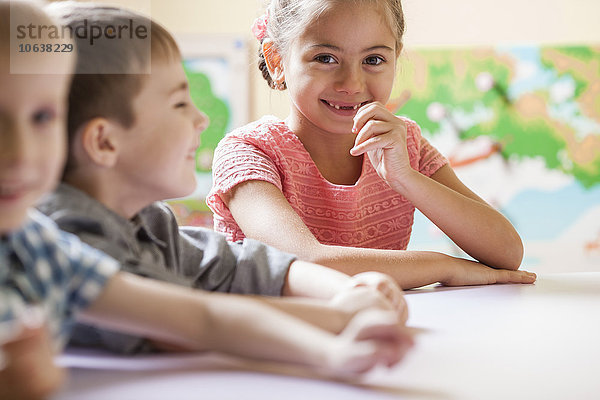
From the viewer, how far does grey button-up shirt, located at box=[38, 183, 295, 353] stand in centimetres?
57

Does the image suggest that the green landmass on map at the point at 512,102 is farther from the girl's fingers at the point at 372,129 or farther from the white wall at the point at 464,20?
the girl's fingers at the point at 372,129

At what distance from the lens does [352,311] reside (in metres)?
0.60

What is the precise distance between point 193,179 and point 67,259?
23 centimetres

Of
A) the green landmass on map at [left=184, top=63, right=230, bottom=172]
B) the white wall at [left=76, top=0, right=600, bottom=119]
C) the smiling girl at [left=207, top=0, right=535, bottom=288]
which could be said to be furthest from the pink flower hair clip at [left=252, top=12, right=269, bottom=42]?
the green landmass on map at [left=184, top=63, right=230, bottom=172]

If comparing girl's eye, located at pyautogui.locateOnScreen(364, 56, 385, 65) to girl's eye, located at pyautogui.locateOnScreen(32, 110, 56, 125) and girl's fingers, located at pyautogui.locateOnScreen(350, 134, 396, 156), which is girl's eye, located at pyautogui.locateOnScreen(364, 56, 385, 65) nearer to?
girl's fingers, located at pyautogui.locateOnScreen(350, 134, 396, 156)

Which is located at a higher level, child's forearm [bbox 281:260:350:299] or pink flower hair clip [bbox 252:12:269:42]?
pink flower hair clip [bbox 252:12:269:42]

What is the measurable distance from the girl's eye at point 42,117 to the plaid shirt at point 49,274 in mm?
71

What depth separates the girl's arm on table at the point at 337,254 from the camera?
0.94 metres

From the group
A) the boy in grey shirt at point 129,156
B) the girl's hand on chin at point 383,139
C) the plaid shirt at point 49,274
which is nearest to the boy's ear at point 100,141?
the boy in grey shirt at point 129,156

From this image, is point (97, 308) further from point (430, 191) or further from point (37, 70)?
point (430, 191)

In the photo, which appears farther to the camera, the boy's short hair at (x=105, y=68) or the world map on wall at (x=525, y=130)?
the world map on wall at (x=525, y=130)

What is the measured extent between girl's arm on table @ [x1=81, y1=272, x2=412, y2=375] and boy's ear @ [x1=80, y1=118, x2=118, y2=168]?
150mm

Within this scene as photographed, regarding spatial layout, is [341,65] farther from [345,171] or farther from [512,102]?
[512,102]

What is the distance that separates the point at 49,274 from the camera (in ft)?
1.50
